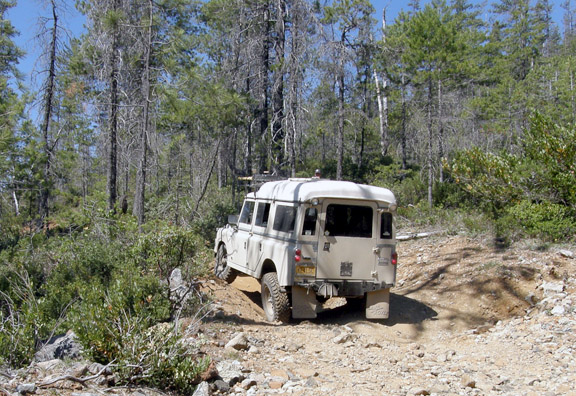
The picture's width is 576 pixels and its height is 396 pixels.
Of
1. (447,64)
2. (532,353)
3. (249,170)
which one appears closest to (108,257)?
(532,353)

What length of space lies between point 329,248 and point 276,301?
1.24 m

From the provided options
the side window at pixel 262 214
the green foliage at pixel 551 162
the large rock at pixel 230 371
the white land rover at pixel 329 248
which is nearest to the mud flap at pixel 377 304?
the white land rover at pixel 329 248

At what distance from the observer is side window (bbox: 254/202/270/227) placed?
9034 mm

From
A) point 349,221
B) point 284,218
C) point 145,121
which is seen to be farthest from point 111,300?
point 145,121

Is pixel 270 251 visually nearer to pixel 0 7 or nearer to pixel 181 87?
pixel 181 87

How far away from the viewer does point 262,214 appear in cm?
923

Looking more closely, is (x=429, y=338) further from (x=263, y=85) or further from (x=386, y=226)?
(x=263, y=85)

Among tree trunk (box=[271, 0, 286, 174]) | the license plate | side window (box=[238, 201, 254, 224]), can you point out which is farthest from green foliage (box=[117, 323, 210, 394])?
tree trunk (box=[271, 0, 286, 174])

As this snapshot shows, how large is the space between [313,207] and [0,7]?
732 inches

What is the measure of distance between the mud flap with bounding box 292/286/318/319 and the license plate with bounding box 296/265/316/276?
13.0 inches

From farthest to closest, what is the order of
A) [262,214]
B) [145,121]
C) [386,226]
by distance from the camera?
[145,121] → [262,214] → [386,226]

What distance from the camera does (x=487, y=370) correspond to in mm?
6180

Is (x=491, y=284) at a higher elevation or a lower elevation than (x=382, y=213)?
lower

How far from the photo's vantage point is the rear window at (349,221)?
26.2ft
